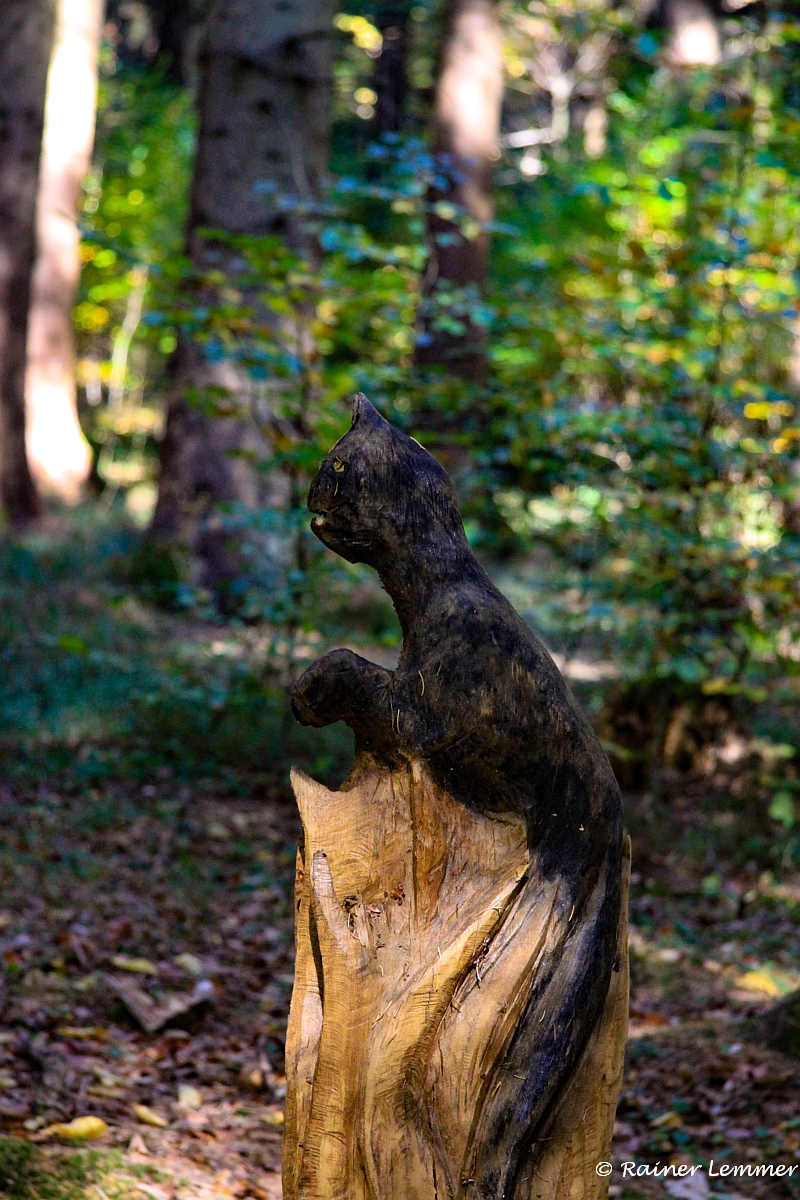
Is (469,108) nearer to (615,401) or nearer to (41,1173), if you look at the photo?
(615,401)

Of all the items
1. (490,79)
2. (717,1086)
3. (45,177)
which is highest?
(45,177)

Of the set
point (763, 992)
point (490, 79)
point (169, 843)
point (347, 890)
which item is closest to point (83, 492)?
point (490, 79)

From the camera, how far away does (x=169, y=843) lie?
5844 mm

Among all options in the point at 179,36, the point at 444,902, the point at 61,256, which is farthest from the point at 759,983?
the point at 179,36

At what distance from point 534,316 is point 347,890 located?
430cm

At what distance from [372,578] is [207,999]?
3.25 m

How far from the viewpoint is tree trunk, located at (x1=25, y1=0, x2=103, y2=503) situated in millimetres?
12898

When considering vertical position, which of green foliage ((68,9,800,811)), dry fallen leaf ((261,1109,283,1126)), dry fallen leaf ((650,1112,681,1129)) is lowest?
dry fallen leaf ((261,1109,283,1126))

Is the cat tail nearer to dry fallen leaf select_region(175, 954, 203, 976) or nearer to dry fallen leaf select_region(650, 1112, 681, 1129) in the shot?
dry fallen leaf select_region(650, 1112, 681, 1129)

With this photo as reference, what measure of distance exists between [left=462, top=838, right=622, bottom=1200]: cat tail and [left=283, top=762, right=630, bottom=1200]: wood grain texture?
0.01 meters

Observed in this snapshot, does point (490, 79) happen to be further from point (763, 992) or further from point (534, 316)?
point (763, 992)

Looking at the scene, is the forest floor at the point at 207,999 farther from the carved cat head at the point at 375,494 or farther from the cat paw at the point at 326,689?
the carved cat head at the point at 375,494

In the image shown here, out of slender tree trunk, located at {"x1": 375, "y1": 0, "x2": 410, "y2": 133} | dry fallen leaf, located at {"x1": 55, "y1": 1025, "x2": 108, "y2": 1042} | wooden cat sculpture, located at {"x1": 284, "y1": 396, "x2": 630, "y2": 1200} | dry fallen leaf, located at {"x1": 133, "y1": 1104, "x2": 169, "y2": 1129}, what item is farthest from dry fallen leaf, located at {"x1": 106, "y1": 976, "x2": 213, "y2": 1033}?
slender tree trunk, located at {"x1": 375, "y1": 0, "x2": 410, "y2": 133}

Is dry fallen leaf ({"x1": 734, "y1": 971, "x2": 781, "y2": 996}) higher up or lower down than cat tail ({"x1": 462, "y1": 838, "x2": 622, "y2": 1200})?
lower down
